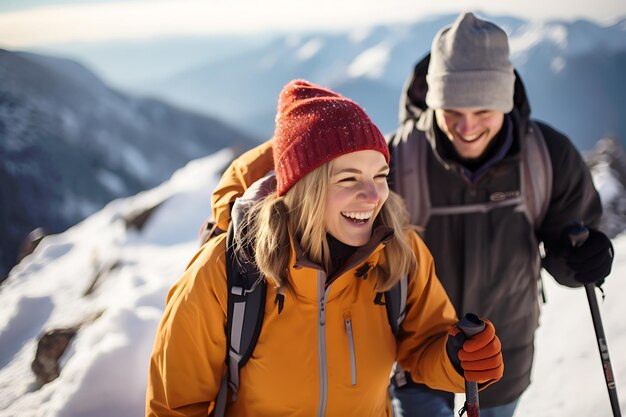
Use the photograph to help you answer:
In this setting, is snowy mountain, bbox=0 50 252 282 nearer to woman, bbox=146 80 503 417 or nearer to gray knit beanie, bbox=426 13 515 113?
woman, bbox=146 80 503 417

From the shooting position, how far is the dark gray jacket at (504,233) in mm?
2623

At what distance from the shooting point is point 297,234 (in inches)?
76.6

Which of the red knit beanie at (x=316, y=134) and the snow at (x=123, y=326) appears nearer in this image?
the red knit beanie at (x=316, y=134)

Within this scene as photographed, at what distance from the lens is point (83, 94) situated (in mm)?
40969

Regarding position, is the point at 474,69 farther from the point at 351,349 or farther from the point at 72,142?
the point at 72,142

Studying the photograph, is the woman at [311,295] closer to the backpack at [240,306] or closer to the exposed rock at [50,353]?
the backpack at [240,306]

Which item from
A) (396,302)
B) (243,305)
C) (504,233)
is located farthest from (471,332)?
(504,233)

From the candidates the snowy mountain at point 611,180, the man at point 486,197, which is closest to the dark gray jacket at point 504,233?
the man at point 486,197

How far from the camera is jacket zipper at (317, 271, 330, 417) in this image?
1.89 meters

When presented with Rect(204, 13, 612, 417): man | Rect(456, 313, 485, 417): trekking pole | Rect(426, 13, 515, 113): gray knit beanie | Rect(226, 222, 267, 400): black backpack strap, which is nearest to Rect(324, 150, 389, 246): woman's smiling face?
Rect(226, 222, 267, 400): black backpack strap

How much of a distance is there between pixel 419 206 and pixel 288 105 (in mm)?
1053

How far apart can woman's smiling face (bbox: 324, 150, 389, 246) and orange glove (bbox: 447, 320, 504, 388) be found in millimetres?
561

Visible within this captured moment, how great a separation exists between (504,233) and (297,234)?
4.50ft

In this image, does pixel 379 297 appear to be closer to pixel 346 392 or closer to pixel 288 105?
pixel 346 392
